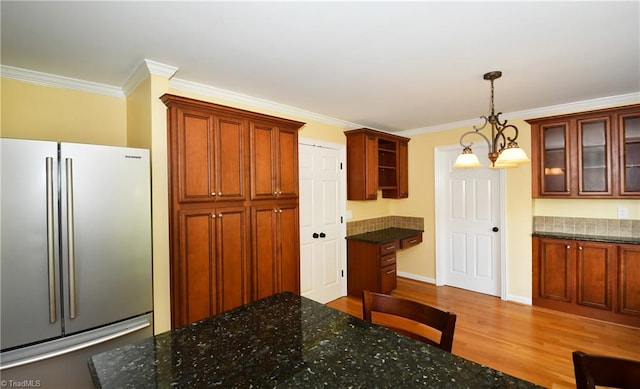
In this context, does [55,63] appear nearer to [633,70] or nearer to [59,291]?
[59,291]

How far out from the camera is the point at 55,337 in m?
1.79

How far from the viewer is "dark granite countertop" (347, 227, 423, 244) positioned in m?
4.05

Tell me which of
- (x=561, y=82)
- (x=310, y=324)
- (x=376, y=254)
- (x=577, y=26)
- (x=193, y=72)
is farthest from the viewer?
(x=376, y=254)

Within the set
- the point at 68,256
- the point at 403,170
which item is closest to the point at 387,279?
the point at 403,170

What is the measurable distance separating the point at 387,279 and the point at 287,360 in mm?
3193

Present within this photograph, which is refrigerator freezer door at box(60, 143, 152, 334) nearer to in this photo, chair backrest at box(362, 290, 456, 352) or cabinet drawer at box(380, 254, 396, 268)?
chair backrest at box(362, 290, 456, 352)

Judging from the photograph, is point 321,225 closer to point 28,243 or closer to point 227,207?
point 227,207

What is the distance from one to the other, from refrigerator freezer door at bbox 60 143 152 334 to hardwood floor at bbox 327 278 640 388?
8.21 feet

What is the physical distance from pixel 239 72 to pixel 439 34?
1.53 metres

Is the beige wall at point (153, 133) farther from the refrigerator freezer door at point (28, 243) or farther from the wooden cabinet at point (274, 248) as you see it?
the wooden cabinet at point (274, 248)

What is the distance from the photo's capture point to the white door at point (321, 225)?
364 centimetres

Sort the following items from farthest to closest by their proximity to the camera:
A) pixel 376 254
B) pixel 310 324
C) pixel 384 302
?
1. pixel 376 254
2. pixel 384 302
3. pixel 310 324

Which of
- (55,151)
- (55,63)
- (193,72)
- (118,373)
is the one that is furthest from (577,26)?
(55,63)

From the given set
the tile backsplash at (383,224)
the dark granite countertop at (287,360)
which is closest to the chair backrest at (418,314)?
the dark granite countertop at (287,360)
